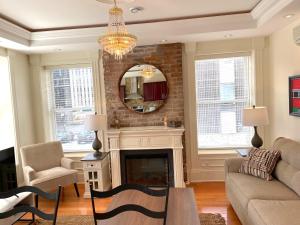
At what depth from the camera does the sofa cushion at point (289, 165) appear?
2.69 m

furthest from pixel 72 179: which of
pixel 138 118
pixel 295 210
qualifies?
pixel 295 210

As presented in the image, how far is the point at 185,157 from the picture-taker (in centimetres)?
444

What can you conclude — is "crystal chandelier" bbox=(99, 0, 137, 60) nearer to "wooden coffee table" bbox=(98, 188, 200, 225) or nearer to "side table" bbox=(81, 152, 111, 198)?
"wooden coffee table" bbox=(98, 188, 200, 225)

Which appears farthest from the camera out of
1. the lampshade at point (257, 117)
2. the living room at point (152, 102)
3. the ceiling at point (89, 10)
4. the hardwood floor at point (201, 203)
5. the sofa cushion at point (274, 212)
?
the lampshade at point (257, 117)

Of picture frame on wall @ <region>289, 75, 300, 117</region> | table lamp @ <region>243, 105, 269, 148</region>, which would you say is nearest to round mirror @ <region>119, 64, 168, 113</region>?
table lamp @ <region>243, 105, 269, 148</region>

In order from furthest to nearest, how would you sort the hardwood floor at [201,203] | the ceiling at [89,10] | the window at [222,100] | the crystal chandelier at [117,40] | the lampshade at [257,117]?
the window at [222,100], the lampshade at [257,117], the hardwood floor at [201,203], the ceiling at [89,10], the crystal chandelier at [117,40]

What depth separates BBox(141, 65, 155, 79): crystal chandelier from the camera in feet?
14.4

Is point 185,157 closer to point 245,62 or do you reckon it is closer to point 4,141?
point 245,62

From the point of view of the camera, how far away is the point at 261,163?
3152mm

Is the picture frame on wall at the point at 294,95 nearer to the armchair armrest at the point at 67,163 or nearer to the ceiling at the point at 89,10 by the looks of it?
the ceiling at the point at 89,10

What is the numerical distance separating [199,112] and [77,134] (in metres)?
2.42

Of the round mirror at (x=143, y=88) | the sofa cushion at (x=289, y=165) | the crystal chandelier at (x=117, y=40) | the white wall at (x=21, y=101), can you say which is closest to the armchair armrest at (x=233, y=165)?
the sofa cushion at (x=289, y=165)

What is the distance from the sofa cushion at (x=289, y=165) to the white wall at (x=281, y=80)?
A: 0.39m

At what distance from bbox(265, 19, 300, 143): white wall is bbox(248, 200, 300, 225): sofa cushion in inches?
51.1
